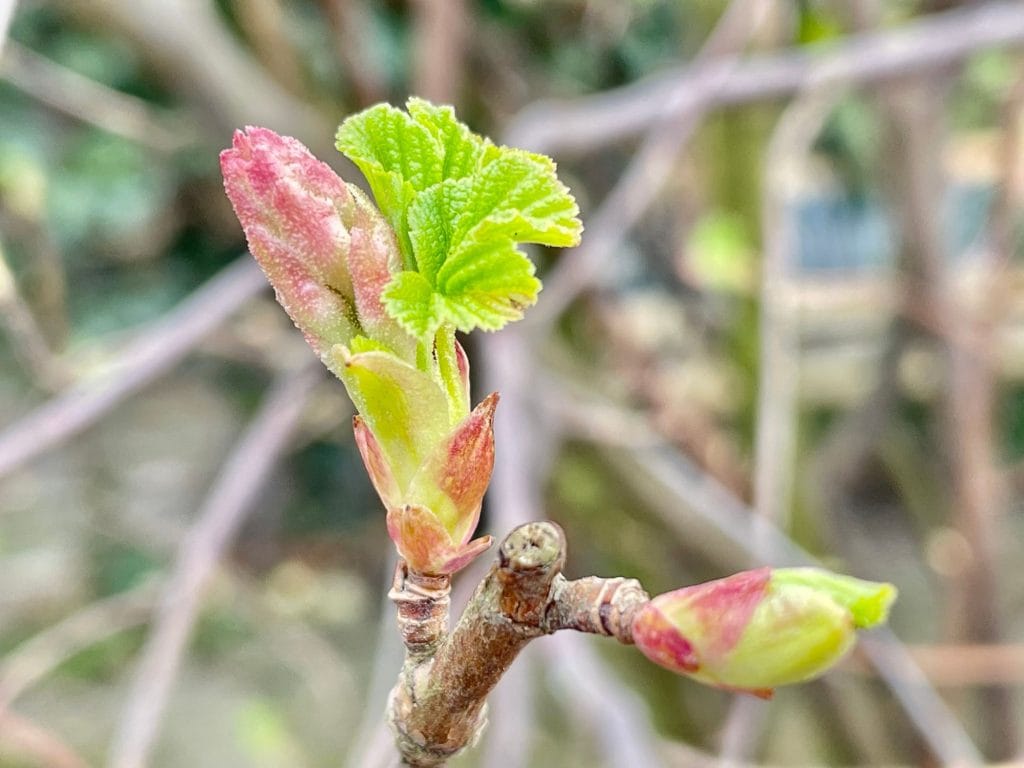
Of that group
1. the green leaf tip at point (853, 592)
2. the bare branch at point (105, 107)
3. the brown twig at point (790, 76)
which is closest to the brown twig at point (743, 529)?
the brown twig at point (790, 76)

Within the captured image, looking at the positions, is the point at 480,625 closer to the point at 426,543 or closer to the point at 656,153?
the point at 426,543

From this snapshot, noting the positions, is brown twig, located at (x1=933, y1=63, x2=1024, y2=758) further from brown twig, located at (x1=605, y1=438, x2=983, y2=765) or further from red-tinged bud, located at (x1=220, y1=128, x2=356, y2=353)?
red-tinged bud, located at (x1=220, y1=128, x2=356, y2=353)

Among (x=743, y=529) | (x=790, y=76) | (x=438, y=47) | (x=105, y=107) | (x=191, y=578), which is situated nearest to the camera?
(x=191, y=578)

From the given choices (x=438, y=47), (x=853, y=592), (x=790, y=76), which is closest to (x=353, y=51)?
(x=438, y=47)

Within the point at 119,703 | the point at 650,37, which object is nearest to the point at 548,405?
the point at 650,37

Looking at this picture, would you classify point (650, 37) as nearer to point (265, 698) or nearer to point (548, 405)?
point (548, 405)
